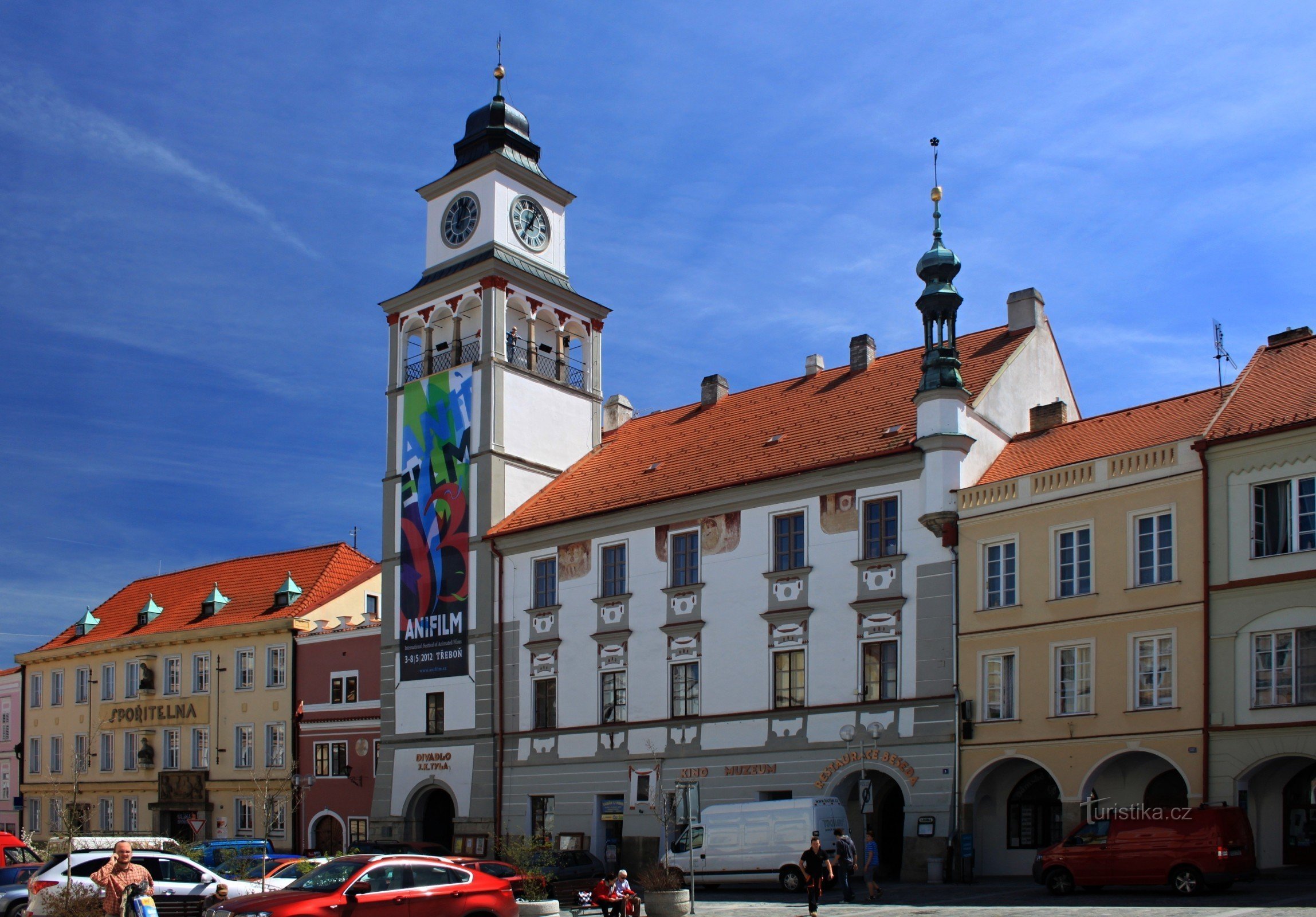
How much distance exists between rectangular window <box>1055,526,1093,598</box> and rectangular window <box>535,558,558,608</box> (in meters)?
16.7

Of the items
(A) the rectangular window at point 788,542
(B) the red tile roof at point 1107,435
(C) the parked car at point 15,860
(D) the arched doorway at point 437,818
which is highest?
(B) the red tile roof at point 1107,435

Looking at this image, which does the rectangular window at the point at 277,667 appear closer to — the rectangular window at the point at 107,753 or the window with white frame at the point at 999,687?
the rectangular window at the point at 107,753

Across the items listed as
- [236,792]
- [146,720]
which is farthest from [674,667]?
[146,720]

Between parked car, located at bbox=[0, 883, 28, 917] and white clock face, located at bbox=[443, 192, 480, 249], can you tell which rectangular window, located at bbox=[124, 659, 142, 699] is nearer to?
white clock face, located at bbox=[443, 192, 480, 249]

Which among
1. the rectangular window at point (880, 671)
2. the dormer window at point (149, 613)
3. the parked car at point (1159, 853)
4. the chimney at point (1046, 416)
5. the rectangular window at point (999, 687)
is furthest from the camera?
the dormer window at point (149, 613)

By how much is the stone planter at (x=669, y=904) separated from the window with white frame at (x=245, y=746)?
31.8 m

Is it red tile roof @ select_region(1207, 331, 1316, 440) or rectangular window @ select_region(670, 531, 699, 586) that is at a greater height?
red tile roof @ select_region(1207, 331, 1316, 440)

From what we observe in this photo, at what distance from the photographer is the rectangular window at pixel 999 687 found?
32312 mm

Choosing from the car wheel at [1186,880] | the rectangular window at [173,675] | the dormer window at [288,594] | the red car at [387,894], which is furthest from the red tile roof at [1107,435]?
the rectangular window at [173,675]

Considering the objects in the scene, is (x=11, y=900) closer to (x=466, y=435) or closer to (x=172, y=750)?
(x=466, y=435)

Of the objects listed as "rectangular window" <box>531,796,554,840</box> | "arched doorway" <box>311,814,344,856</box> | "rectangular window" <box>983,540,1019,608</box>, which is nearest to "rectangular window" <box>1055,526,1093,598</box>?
"rectangular window" <box>983,540,1019,608</box>

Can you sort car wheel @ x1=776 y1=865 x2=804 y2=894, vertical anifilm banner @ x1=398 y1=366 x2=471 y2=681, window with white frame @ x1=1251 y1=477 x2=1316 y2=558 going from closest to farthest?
window with white frame @ x1=1251 y1=477 x2=1316 y2=558
car wheel @ x1=776 y1=865 x2=804 y2=894
vertical anifilm banner @ x1=398 y1=366 x2=471 y2=681

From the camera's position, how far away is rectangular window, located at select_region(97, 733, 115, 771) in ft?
195

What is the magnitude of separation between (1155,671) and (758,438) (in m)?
14.8
